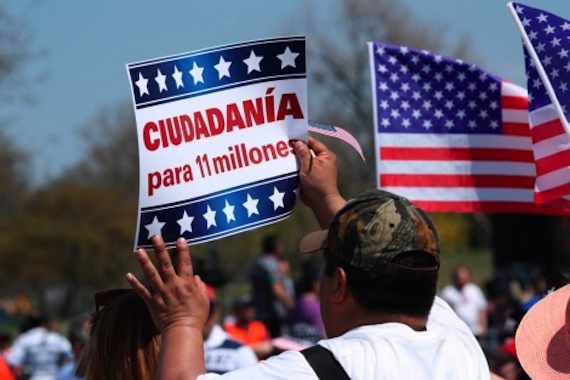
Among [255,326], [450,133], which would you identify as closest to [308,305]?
[255,326]

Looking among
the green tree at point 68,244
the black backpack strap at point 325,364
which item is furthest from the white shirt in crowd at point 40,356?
the green tree at point 68,244

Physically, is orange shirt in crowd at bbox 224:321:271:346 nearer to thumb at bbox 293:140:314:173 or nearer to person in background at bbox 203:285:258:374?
person in background at bbox 203:285:258:374

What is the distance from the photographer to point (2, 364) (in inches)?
289

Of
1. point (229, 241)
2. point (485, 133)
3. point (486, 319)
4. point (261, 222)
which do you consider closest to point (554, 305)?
point (261, 222)

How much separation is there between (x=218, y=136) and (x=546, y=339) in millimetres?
1186

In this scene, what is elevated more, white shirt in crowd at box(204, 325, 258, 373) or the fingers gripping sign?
the fingers gripping sign

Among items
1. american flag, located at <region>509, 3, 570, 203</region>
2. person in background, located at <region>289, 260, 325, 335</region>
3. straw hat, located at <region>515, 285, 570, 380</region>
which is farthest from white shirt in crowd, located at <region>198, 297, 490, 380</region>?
person in background, located at <region>289, 260, 325, 335</region>

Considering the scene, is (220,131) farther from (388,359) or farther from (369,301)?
(388,359)

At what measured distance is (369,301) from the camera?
2928 mm

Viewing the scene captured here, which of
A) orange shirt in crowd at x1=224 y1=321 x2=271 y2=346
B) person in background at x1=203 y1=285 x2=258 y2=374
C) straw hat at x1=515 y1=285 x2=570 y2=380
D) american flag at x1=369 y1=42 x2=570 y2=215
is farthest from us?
orange shirt in crowd at x1=224 y1=321 x2=271 y2=346

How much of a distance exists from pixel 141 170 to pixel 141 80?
27 cm

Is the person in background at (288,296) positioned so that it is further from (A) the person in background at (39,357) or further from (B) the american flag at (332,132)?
(B) the american flag at (332,132)

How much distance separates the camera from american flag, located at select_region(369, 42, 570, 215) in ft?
18.4

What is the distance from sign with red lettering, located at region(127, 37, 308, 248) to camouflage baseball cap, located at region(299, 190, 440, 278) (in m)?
0.53
